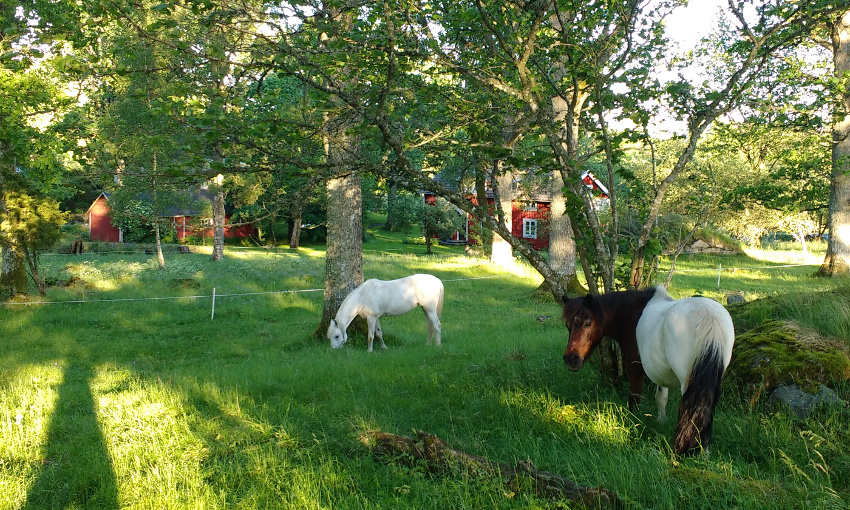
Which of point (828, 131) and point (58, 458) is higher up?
point (828, 131)

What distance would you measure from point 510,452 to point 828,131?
20.1 metres

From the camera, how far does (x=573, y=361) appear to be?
582 centimetres

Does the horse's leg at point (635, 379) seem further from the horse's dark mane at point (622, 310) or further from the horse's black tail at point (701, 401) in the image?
the horse's black tail at point (701, 401)

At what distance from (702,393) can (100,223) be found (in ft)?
183

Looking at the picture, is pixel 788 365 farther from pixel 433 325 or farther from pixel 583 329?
pixel 433 325

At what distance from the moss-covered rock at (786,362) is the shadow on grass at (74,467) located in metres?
6.13

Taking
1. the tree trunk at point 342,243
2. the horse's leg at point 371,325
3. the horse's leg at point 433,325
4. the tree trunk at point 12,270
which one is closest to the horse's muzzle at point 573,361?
the horse's leg at point 433,325

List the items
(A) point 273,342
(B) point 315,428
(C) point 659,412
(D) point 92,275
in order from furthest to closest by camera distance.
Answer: (D) point 92,275 < (A) point 273,342 < (B) point 315,428 < (C) point 659,412

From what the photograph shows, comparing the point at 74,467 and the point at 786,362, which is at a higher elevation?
the point at 786,362

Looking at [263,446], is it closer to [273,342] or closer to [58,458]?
[58,458]

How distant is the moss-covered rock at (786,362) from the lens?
19.3ft

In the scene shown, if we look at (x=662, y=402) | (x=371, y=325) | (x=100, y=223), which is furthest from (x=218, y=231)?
(x=662, y=402)

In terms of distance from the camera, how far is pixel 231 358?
12.0 m

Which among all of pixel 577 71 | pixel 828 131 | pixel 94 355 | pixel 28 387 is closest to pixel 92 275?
pixel 94 355
